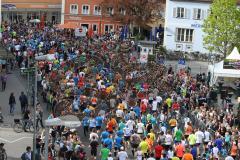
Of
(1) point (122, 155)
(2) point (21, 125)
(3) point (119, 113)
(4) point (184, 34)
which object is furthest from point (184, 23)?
(1) point (122, 155)

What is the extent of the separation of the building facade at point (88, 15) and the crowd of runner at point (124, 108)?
28.5 m

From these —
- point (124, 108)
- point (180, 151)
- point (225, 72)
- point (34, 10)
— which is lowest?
point (180, 151)

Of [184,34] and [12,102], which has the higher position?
[184,34]

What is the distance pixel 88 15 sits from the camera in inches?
3711

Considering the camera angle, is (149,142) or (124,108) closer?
(149,142)

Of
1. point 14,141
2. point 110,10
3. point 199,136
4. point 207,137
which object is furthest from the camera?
point 110,10

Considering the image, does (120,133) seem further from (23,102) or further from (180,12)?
(180,12)

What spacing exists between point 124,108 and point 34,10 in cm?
6014

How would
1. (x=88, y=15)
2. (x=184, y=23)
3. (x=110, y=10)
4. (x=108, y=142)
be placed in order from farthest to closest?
(x=88, y=15) < (x=110, y=10) < (x=184, y=23) < (x=108, y=142)

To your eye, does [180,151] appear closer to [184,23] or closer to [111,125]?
[111,125]

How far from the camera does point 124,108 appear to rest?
40.2 meters

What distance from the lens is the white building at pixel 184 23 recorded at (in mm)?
77625

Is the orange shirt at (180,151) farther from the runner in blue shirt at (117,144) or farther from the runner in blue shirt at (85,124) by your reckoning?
the runner in blue shirt at (85,124)

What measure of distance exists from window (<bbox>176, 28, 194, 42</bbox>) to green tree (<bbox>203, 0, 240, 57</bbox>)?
9457mm
